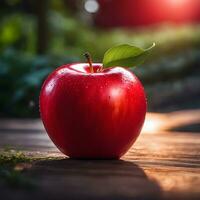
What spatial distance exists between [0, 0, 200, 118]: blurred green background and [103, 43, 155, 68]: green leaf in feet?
11.6

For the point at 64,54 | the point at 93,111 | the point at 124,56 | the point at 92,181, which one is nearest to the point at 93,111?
the point at 93,111

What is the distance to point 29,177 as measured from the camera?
5.16 ft

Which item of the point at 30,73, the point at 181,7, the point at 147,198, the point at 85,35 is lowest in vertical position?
the point at 147,198

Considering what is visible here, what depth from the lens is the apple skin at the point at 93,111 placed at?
6.83 feet

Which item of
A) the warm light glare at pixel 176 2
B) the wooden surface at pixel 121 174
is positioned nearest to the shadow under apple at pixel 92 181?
the wooden surface at pixel 121 174

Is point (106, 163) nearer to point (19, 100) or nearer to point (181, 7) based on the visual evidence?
point (19, 100)

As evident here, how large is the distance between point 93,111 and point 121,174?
411 mm

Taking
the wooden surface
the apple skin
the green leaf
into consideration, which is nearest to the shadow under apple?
the wooden surface

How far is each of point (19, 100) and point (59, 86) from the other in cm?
420

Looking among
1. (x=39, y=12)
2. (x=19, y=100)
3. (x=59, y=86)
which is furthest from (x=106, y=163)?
(x=39, y=12)

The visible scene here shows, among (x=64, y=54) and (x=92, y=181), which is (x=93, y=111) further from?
(x=64, y=54)

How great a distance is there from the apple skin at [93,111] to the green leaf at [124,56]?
0.11 feet

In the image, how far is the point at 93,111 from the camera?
2076mm

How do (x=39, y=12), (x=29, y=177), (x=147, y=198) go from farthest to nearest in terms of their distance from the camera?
(x=39, y=12) < (x=29, y=177) < (x=147, y=198)
